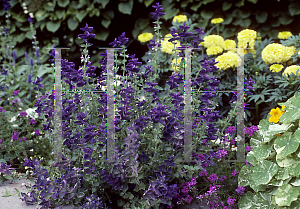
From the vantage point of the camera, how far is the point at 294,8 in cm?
389

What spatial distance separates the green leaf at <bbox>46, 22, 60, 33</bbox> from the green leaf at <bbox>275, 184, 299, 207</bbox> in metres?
4.27

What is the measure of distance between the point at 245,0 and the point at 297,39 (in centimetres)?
119

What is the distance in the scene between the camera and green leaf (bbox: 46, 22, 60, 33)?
488 cm

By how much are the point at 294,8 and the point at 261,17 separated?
413 mm

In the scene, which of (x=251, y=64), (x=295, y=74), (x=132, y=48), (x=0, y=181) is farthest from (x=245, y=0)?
(x=0, y=181)

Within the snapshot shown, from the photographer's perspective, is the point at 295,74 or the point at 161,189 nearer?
the point at 161,189

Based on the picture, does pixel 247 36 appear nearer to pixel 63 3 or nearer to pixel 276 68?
pixel 276 68

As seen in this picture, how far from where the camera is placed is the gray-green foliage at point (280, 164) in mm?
1688

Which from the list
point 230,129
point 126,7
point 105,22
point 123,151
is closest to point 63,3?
point 105,22

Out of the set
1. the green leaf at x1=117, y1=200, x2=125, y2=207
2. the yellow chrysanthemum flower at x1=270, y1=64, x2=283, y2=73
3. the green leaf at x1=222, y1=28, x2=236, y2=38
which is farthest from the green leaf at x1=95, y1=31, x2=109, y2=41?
the green leaf at x1=117, y1=200, x2=125, y2=207

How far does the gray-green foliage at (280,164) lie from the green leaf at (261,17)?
103 inches

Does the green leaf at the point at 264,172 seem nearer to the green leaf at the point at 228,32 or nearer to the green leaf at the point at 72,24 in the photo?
the green leaf at the point at 228,32

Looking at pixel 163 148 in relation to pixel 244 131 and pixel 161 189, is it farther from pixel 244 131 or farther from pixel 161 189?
pixel 244 131

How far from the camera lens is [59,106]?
2.05m
